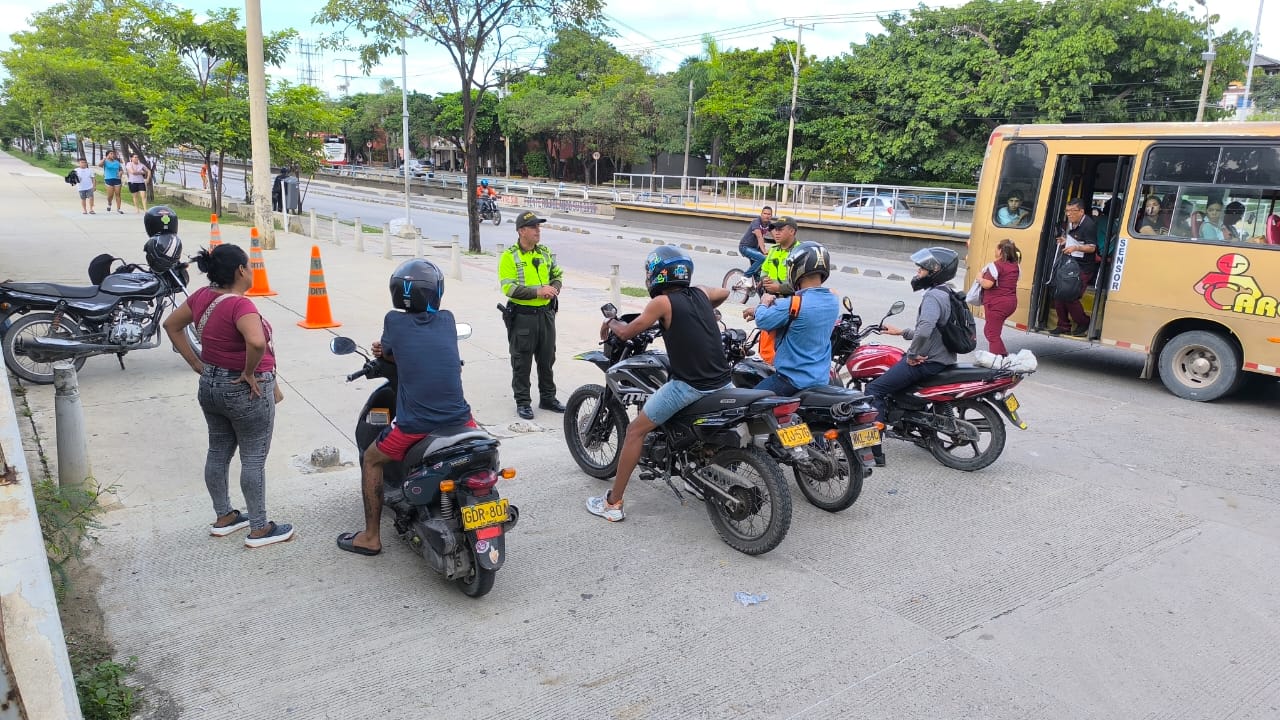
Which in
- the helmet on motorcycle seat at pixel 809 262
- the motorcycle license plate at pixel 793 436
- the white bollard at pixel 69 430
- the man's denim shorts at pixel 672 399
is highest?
the helmet on motorcycle seat at pixel 809 262

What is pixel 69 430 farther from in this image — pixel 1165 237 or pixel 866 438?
pixel 1165 237

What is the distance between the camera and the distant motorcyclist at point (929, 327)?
19.4 feet

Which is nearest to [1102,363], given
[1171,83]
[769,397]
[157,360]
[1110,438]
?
[1110,438]

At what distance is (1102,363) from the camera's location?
33.2 feet

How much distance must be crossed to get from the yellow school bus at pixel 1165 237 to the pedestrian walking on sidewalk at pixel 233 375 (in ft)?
26.6

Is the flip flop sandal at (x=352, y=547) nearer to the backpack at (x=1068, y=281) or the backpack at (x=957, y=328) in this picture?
the backpack at (x=957, y=328)

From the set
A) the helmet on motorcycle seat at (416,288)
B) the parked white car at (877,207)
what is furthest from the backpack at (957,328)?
the parked white car at (877,207)

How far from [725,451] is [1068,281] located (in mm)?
6083

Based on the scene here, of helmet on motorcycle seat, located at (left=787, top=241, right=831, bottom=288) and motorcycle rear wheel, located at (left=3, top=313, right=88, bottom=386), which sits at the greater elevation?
helmet on motorcycle seat, located at (left=787, top=241, right=831, bottom=288)

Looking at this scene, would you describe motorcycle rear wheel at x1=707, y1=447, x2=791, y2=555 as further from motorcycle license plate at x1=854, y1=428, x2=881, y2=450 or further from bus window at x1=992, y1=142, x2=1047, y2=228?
bus window at x1=992, y1=142, x2=1047, y2=228

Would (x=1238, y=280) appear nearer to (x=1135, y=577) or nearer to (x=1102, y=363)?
(x=1102, y=363)

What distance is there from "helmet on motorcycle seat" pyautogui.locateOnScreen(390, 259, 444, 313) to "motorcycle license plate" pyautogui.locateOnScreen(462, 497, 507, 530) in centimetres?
97

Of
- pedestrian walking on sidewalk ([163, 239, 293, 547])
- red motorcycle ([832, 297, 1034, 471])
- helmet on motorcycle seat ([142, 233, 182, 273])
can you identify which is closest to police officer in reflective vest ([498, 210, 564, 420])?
red motorcycle ([832, 297, 1034, 471])

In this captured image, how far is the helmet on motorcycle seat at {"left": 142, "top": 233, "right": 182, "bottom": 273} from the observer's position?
7987 mm
